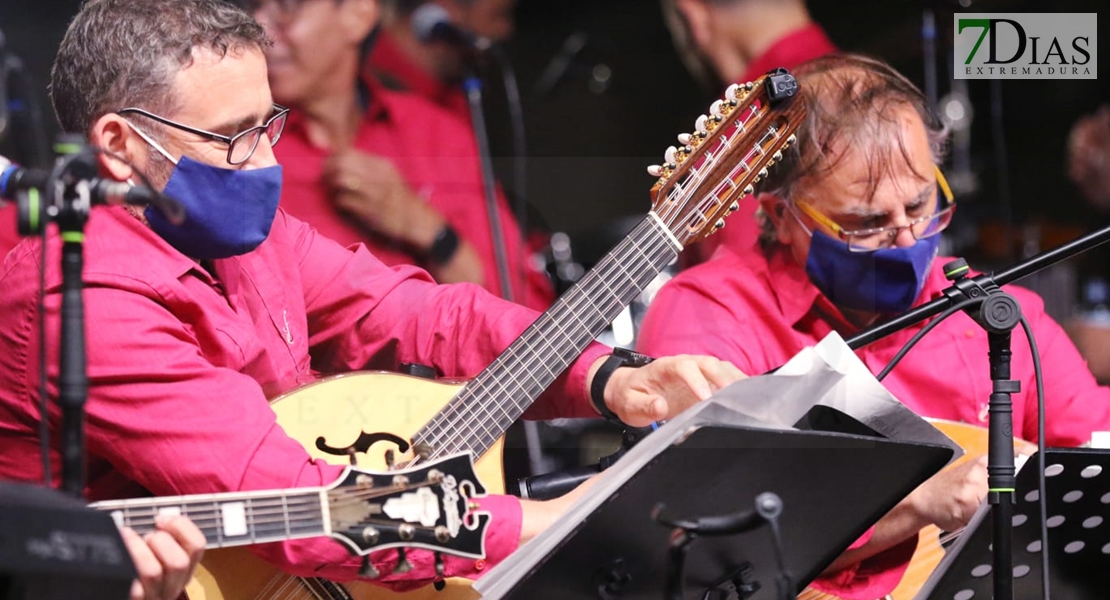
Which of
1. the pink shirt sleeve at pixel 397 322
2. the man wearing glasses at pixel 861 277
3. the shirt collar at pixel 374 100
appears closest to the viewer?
the pink shirt sleeve at pixel 397 322

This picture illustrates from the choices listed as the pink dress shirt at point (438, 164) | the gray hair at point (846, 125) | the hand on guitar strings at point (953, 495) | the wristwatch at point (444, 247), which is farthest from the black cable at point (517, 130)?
the hand on guitar strings at point (953, 495)

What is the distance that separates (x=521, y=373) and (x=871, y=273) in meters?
0.84

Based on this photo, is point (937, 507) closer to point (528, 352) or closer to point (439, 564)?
point (528, 352)

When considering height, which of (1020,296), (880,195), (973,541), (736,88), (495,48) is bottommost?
(973,541)

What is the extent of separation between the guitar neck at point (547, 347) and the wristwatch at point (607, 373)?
57 millimetres

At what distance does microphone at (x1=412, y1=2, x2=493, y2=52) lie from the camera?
3.60 m

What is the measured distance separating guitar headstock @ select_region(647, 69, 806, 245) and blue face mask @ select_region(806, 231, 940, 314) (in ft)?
0.98

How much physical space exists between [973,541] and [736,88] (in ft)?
3.21

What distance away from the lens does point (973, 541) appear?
216 centimetres

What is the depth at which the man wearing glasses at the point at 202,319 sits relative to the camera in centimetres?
194

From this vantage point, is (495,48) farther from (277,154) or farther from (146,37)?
(146,37)

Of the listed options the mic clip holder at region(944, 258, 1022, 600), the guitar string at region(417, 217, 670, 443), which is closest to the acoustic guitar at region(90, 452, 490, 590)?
the guitar string at region(417, 217, 670, 443)

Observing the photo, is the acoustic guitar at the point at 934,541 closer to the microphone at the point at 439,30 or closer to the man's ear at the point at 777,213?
the man's ear at the point at 777,213

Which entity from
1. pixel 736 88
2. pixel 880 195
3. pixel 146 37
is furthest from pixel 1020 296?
pixel 146 37
